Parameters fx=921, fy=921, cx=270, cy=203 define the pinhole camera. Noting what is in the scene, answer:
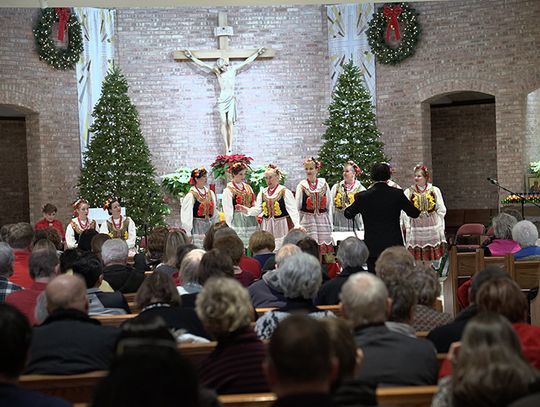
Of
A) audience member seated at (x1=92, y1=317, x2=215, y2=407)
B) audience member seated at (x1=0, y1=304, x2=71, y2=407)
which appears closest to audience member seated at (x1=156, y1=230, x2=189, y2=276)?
audience member seated at (x1=0, y1=304, x2=71, y2=407)

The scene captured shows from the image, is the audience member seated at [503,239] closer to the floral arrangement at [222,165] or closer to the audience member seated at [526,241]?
the audience member seated at [526,241]

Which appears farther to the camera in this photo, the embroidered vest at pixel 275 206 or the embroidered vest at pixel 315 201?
the embroidered vest at pixel 315 201

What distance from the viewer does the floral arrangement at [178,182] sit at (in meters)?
16.5

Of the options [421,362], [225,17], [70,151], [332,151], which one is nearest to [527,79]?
[332,151]

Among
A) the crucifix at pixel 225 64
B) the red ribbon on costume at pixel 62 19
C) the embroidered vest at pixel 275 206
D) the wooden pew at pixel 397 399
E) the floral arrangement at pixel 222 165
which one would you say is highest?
the red ribbon on costume at pixel 62 19

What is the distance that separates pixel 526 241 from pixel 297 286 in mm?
3323

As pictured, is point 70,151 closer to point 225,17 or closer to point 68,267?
point 225,17

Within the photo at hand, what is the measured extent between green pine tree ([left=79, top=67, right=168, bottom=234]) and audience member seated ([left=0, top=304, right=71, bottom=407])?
12.5 meters

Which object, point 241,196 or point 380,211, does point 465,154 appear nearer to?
point 241,196

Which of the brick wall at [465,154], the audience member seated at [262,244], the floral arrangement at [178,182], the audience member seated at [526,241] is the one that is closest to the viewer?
the audience member seated at [526,241]

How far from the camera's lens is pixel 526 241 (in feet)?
24.3

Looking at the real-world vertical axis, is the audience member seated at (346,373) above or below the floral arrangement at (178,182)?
below

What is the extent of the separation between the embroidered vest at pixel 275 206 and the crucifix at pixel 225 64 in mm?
6037

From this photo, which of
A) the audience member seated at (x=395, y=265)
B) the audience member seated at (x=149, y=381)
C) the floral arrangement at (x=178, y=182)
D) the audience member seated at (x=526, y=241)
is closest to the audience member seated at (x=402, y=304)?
the audience member seated at (x=395, y=265)
